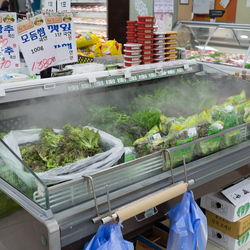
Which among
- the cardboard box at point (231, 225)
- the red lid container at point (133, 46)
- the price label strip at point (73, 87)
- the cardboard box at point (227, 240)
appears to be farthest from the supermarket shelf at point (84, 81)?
the cardboard box at point (227, 240)

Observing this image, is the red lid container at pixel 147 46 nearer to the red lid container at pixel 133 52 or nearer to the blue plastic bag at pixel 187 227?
the red lid container at pixel 133 52

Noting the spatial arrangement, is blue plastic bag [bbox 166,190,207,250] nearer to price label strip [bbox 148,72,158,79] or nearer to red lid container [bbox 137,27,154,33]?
price label strip [bbox 148,72,158,79]

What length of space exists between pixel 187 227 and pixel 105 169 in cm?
53

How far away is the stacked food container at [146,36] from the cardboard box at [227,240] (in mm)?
1657

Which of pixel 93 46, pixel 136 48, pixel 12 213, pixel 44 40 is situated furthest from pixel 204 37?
pixel 12 213

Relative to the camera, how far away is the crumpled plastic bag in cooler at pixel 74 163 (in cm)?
157

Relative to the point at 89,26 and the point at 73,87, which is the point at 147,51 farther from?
the point at 89,26

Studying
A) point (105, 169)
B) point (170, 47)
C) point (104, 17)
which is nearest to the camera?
point (105, 169)

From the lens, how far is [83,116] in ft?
8.11

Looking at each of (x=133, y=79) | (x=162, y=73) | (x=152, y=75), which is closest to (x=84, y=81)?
(x=133, y=79)

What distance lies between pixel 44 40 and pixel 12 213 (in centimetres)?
149

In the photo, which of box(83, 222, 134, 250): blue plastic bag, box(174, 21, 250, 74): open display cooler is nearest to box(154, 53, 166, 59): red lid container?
box(174, 21, 250, 74): open display cooler

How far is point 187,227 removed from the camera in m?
1.64

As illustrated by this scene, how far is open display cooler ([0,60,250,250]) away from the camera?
142cm
